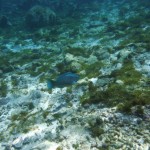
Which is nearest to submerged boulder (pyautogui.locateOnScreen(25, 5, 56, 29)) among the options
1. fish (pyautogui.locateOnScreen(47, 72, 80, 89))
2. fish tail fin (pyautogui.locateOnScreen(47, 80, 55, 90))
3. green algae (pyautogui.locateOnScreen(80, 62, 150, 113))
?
fish (pyautogui.locateOnScreen(47, 72, 80, 89))

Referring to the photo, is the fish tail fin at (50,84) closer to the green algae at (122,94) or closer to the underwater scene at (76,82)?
the underwater scene at (76,82)

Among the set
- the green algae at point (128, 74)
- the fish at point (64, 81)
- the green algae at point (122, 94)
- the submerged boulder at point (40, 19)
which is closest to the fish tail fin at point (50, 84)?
the fish at point (64, 81)

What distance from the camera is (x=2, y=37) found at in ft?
75.9

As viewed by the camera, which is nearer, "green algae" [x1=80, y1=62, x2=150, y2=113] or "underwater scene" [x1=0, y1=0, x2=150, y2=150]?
"underwater scene" [x1=0, y1=0, x2=150, y2=150]

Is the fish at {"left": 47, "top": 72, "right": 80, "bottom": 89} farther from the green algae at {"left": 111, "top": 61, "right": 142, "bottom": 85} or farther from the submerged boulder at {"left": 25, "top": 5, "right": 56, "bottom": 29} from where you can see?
the submerged boulder at {"left": 25, "top": 5, "right": 56, "bottom": 29}

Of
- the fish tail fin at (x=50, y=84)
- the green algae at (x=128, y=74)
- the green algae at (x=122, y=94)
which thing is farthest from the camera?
the fish tail fin at (x=50, y=84)

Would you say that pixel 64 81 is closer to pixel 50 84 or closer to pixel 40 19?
pixel 50 84

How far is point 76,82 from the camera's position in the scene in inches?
529

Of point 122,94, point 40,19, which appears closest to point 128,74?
point 122,94

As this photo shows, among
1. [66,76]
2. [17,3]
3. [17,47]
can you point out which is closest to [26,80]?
[66,76]

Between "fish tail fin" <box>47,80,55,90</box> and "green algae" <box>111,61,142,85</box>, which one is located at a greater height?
"green algae" <box>111,61,142,85</box>

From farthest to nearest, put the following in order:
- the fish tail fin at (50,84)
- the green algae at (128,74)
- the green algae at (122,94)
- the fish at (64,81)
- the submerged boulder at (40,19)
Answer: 1. the submerged boulder at (40,19)
2. the fish at (64,81)
3. the fish tail fin at (50,84)
4. the green algae at (128,74)
5. the green algae at (122,94)

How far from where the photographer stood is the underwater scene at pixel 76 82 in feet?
31.6

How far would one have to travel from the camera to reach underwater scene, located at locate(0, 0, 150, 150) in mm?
9625
